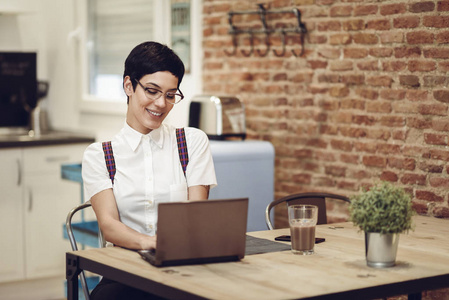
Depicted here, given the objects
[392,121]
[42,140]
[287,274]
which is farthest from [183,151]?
[42,140]

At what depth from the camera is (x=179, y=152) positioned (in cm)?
273

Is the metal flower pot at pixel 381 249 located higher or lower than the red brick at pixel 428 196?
higher

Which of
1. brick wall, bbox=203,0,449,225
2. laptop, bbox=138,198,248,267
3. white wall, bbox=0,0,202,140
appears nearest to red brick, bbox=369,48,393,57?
brick wall, bbox=203,0,449,225

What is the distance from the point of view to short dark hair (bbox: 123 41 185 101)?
2596 mm

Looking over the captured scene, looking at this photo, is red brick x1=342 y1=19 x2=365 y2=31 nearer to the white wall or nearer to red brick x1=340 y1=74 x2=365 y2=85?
red brick x1=340 y1=74 x2=365 y2=85

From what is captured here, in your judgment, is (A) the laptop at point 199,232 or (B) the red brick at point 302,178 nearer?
(A) the laptop at point 199,232

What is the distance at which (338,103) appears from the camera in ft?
12.0

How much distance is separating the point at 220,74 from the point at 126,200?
1.88 m

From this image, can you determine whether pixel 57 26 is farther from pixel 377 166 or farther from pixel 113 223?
pixel 113 223

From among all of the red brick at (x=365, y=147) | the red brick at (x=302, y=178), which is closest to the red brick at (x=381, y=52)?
the red brick at (x=365, y=147)

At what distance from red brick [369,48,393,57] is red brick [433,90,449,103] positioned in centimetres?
31

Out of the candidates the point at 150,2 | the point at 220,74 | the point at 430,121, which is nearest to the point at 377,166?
the point at 430,121

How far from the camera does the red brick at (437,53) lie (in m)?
3.16

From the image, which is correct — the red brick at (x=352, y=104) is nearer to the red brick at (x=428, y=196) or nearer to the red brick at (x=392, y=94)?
the red brick at (x=392, y=94)
